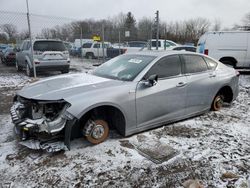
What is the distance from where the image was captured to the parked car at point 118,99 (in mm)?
3046

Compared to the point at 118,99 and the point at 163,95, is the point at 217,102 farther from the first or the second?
the point at 118,99

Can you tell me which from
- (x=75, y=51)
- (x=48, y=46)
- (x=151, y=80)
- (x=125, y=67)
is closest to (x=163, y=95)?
(x=151, y=80)

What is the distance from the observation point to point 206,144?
11.6 ft

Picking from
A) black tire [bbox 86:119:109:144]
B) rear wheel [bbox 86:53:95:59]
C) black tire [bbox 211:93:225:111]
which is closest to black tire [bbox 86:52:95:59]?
rear wheel [bbox 86:53:95:59]

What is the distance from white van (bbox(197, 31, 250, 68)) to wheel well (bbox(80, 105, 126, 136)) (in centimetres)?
781

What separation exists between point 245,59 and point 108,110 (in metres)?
8.60

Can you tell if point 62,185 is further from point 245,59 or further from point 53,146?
point 245,59

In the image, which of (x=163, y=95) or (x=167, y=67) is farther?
(x=167, y=67)

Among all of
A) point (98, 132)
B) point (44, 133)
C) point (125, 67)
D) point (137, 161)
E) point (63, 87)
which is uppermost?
point (125, 67)

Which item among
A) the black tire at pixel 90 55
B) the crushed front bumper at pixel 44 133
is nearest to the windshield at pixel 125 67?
the crushed front bumper at pixel 44 133

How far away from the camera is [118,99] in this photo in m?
3.28

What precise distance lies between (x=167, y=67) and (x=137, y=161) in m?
1.81

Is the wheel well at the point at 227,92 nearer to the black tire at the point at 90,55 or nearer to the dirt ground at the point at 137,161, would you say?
the dirt ground at the point at 137,161

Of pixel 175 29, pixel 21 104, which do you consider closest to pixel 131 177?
pixel 21 104
